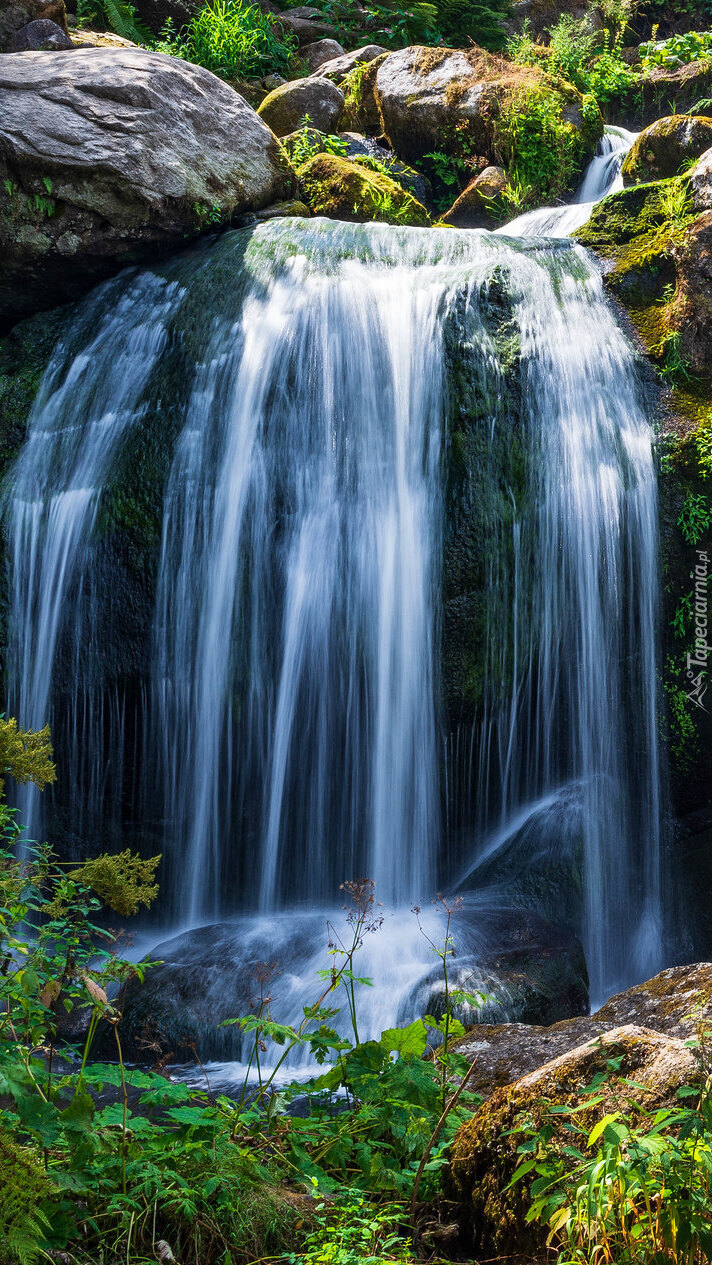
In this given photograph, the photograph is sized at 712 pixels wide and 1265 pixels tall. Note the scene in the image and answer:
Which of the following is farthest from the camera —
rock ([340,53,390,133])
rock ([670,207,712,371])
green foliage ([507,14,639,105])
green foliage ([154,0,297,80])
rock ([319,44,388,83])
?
green foliage ([507,14,639,105])

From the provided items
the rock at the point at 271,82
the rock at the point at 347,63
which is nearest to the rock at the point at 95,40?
the rock at the point at 271,82

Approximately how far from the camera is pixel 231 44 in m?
11.0

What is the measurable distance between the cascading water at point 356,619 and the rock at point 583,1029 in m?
2.07

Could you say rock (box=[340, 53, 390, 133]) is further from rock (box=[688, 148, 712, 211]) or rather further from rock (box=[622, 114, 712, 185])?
rock (box=[688, 148, 712, 211])

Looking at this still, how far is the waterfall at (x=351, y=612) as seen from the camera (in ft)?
18.2

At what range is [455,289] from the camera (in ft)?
21.1

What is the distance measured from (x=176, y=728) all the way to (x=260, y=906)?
1199 millimetres

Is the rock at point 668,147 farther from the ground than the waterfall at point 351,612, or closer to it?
farther from the ground

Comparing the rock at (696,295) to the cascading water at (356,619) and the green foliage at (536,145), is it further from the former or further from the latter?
the green foliage at (536,145)

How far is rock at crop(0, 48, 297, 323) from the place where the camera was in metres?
6.94

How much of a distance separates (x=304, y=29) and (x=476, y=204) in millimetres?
5112

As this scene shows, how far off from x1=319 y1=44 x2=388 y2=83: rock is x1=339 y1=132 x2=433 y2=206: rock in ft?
4.58

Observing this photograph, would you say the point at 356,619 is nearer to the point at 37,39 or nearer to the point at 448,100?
the point at 37,39

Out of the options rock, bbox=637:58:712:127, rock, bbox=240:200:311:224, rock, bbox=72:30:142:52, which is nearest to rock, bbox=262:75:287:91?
rock, bbox=72:30:142:52
